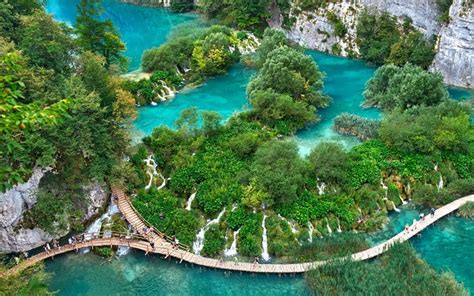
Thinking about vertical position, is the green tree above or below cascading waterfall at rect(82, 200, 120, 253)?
above

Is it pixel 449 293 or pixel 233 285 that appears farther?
pixel 233 285

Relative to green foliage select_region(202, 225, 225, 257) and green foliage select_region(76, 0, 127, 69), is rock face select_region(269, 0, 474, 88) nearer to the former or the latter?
green foliage select_region(76, 0, 127, 69)

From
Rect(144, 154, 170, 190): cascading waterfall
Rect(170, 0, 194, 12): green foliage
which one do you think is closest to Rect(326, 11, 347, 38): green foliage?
Rect(170, 0, 194, 12): green foliage

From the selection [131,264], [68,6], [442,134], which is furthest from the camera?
[68,6]

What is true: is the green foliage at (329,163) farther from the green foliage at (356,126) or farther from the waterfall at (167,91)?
the waterfall at (167,91)

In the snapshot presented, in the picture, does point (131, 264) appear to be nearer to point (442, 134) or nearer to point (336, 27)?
point (442, 134)

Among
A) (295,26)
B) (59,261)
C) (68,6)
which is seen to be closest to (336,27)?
(295,26)
